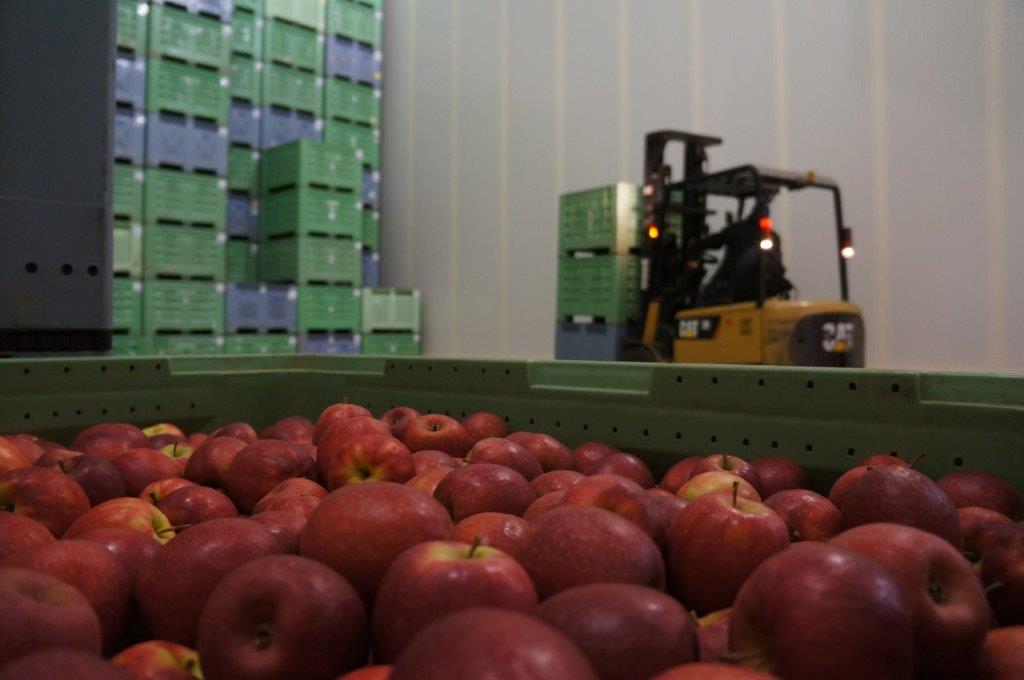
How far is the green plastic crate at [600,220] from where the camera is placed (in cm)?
829

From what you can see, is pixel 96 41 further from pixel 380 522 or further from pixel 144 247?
pixel 144 247

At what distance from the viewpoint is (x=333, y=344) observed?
33.9ft

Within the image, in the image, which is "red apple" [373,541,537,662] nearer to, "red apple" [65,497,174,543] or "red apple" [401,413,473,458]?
"red apple" [65,497,174,543]

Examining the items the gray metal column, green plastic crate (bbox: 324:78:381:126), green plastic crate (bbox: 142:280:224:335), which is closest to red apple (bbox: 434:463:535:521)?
the gray metal column

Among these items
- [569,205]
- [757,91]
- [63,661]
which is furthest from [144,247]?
[63,661]

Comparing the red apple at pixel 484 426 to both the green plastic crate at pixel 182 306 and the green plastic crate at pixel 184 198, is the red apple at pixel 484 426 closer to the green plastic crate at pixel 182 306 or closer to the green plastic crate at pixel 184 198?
the green plastic crate at pixel 182 306

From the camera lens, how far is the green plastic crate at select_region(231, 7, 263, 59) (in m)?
10.3

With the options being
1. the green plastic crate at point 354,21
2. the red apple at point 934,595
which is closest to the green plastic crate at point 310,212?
the green plastic crate at point 354,21

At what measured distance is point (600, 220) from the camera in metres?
8.49

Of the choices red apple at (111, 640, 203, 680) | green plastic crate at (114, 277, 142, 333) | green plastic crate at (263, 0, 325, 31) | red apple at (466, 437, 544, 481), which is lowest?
red apple at (111, 640, 203, 680)

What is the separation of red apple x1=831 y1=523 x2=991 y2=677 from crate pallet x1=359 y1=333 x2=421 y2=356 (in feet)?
31.8

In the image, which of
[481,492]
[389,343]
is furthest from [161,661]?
[389,343]

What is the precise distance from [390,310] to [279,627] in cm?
1009

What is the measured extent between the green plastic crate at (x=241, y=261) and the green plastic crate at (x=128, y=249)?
5.62 ft
